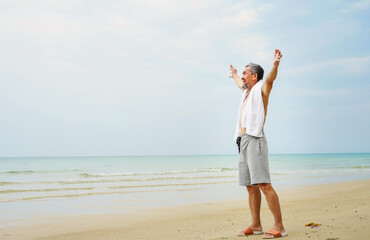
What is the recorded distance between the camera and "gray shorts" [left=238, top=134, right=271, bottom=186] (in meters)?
3.93

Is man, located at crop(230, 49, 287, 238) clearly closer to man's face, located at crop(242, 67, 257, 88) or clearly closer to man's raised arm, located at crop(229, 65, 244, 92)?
man's face, located at crop(242, 67, 257, 88)

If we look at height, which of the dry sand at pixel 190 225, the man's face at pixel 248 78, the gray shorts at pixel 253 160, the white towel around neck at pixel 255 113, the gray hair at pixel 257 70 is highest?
the gray hair at pixel 257 70

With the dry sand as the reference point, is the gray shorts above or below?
above

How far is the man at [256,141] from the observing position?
393cm

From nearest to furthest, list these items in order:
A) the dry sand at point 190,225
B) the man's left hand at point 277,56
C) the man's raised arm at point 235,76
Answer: the man's left hand at point 277,56, the dry sand at point 190,225, the man's raised arm at point 235,76

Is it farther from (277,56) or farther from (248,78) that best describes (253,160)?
(277,56)

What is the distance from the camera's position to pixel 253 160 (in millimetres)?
3967

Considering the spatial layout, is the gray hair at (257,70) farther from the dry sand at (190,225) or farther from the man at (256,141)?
the dry sand at (190,225)

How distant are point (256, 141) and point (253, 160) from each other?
202 mm

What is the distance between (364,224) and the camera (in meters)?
4.51

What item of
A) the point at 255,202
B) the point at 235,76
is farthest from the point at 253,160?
the point at 235,76

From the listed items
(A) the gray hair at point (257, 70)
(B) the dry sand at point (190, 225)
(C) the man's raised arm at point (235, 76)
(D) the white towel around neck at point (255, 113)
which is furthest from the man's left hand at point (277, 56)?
(B) the dry sand at point (190, 225)

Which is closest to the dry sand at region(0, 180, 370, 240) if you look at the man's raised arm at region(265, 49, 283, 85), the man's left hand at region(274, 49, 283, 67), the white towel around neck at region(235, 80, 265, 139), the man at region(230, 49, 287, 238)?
the man at region(230, 49, 287, 238)

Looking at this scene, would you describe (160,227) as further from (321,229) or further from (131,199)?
(131,199)
